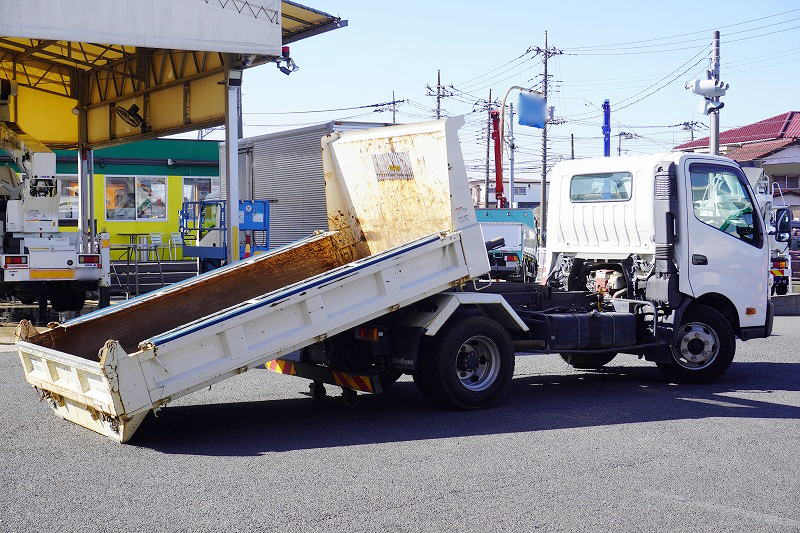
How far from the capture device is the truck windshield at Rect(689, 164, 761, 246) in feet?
35.8

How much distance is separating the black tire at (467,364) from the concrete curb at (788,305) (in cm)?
1539

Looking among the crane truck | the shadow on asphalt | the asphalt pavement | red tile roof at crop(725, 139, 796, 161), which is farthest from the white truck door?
red tile roof at crop(725, 139, 796, 161)

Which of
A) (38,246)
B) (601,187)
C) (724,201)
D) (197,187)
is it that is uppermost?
(197,187)

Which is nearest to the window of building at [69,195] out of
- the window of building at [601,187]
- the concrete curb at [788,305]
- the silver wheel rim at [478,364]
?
the concrete curb at [788,305]

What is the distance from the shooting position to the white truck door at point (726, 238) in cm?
1084

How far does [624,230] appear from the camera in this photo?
11195 millimetres

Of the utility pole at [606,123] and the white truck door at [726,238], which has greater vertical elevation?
the utility pole at [606,123]

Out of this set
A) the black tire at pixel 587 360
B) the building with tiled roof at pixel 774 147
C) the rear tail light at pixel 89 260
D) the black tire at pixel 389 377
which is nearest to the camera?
the black tire at pixel 389 377

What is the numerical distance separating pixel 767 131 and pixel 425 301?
43272 millimetres

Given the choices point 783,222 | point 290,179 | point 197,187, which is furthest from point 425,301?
point 197,187

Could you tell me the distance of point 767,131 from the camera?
48.0 meters

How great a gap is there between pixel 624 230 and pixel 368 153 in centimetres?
314

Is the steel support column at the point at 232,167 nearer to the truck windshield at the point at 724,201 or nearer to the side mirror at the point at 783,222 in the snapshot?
the truck windshield at the point at 724,201

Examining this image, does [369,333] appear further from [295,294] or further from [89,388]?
[89,388]
